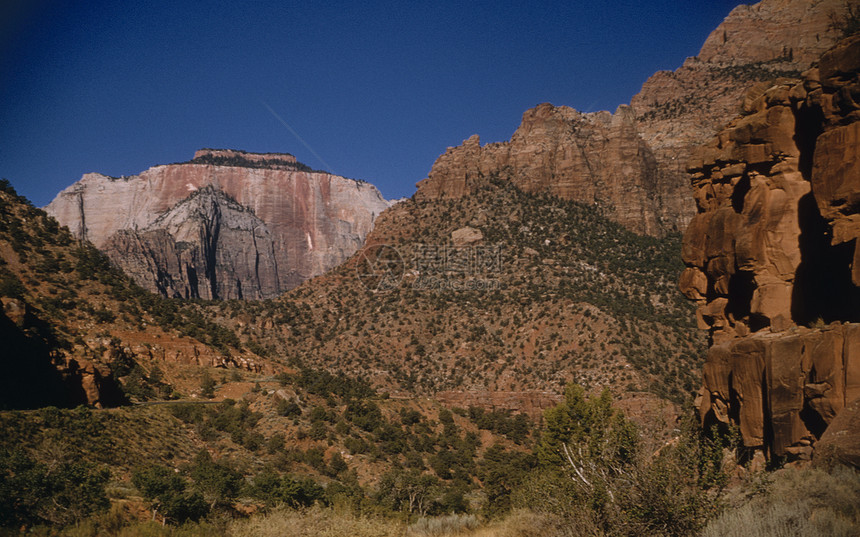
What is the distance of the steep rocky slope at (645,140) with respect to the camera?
93812 mm

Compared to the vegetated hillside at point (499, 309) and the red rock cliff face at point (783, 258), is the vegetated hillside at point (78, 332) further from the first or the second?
the red rock cliff face at point (783, 258)

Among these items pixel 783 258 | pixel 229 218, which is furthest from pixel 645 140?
pixel 229 218

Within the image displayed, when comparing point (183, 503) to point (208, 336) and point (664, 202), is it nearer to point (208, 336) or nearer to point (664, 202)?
point (208, 336)

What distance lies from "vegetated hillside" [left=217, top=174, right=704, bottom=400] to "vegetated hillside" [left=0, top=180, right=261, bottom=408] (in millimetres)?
20867

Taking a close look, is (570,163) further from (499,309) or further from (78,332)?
(78,332)

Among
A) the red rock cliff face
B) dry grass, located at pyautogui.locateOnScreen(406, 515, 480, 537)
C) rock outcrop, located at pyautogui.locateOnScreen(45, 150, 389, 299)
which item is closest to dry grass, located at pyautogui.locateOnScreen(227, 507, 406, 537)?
dry grass, located at pyautogui.locateOnScreen(406, 515, 480, 537)

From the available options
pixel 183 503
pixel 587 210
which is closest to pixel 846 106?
pixel 183 503

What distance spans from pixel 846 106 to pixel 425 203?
8466 centimetres

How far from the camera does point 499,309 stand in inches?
2771

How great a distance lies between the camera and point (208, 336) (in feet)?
173

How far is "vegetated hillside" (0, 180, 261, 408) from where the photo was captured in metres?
Answer: 30.2

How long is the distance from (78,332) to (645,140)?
97.3m

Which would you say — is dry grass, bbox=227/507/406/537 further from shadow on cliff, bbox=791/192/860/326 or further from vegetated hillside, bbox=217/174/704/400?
vegetated hillside, bbox=217/174/704/400

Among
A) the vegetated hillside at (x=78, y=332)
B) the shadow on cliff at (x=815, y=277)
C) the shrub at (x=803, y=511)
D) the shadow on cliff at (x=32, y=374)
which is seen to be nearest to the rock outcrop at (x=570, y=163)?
the vegetated hillside at (x=78, y=332)
